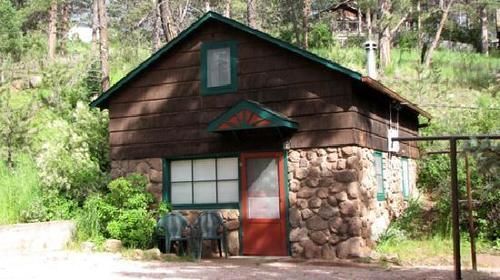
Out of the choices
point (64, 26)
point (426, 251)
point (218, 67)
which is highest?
point (64, 26)

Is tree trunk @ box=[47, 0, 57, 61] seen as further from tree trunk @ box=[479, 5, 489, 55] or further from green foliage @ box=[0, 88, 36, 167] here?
tree trunk @ box=[479, 5, 489, 55]

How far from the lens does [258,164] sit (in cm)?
1243

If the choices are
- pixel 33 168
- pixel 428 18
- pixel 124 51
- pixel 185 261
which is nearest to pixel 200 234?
pixel 185 261

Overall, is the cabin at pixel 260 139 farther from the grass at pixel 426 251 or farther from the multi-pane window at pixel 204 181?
the grass at pixel 426 251

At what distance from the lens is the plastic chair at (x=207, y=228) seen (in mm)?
12156

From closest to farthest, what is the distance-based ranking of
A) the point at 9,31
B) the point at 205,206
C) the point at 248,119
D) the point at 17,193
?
the point at 248,119, the point at 205,206, the point at 17,193, the point at 9,31

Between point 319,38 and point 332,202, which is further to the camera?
point 319,38

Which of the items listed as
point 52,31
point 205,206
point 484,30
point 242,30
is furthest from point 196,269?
point 484,30

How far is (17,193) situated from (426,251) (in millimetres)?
9312

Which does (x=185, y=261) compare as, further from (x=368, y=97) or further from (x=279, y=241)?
(x=368, y=97)

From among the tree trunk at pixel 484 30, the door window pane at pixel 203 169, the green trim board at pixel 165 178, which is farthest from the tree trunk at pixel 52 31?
the tree trunk at pixel 484 30

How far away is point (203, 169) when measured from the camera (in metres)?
13.0

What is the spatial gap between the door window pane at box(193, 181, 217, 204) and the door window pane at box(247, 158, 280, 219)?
86 cm

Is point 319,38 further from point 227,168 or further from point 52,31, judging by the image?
point 227,168
